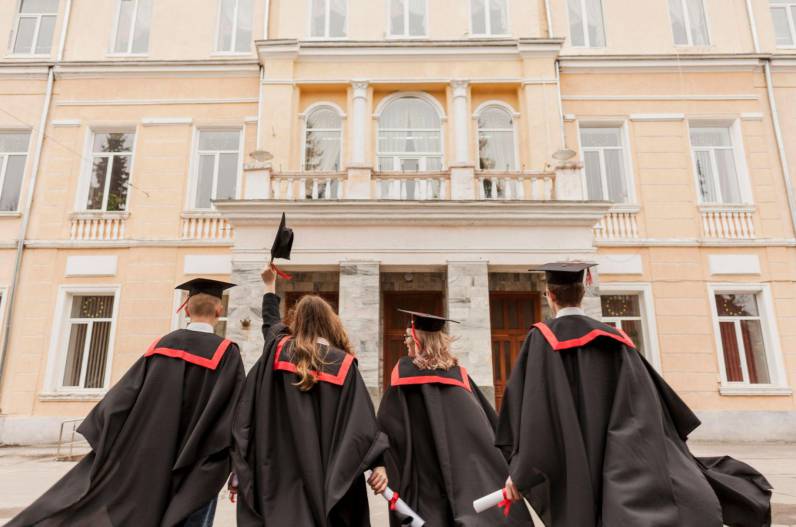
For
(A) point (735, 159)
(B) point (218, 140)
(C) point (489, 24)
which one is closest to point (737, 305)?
(A) point (735, 159)

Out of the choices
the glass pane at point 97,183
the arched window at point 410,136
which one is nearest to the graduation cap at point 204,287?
the arched window at point 410,136

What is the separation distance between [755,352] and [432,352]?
11682 mm

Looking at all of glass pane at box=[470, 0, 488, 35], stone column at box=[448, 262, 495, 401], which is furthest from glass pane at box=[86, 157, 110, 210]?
glass pane at box=[470, 0, 488, 35]

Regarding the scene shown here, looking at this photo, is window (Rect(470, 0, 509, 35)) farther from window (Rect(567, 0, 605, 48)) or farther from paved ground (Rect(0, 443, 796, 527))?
paved ground (Rect(0, 443, 796, 527))

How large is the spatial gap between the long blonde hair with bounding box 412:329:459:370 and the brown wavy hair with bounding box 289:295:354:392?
0.60 metres

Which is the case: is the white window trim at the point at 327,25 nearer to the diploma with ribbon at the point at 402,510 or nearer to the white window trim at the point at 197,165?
the white window trim at the point at 197,165

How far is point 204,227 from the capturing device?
1252cm

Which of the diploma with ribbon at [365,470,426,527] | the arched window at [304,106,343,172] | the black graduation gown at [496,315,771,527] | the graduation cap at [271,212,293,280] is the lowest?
the diploma with ribbon at [365,470,426,527]

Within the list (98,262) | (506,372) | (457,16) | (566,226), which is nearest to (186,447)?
(566,226)

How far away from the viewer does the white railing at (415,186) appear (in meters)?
10.7

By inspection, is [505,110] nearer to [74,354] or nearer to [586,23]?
[586,23]

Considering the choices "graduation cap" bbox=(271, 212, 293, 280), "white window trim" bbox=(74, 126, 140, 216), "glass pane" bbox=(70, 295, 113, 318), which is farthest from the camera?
"white window trim" bbox=(74, 126, 140, 216)

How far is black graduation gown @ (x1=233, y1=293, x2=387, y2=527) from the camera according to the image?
10.5 ft

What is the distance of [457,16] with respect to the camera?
44.5 feet
